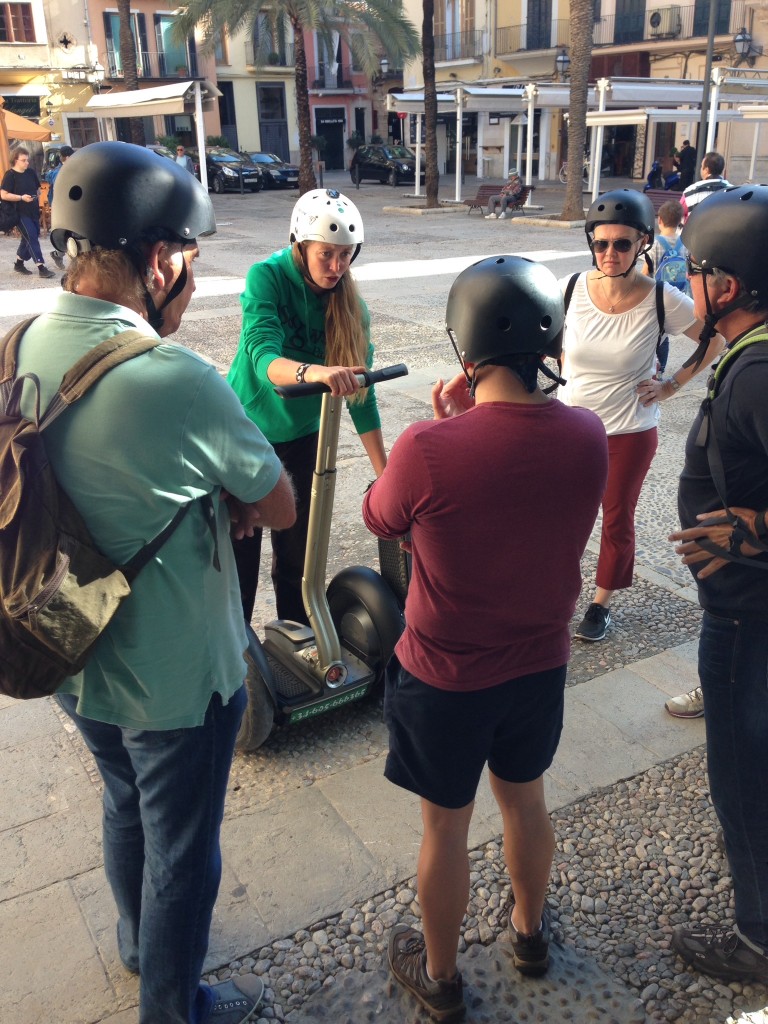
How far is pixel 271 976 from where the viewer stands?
230 centimetres

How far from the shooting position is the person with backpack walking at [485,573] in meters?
1.69

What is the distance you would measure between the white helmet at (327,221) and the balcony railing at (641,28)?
34688 millimetres

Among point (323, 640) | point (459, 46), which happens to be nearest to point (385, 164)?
point (459, 46)

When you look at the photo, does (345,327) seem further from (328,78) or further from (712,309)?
(328,78)

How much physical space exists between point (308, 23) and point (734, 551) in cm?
2773

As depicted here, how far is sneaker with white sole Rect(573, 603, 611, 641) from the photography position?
3932mm

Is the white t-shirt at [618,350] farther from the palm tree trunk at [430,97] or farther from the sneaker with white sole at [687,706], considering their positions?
the palm tree trunk at [430,97]

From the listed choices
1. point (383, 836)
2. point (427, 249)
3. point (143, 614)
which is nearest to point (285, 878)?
point (383, 836)

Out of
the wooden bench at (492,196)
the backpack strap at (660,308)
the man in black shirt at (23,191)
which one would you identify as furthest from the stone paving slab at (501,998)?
the wooden bench at (492,196)

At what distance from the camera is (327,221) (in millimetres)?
2910

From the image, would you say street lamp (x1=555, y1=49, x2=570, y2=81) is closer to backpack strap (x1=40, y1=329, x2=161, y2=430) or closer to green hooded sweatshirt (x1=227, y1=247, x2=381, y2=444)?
green hooded sweatshirt (x1=227, y1=247, x2=381, y2=444)

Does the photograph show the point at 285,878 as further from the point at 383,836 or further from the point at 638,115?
the point at 638,115

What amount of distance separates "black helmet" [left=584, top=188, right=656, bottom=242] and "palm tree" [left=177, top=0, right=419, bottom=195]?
72.6 ft

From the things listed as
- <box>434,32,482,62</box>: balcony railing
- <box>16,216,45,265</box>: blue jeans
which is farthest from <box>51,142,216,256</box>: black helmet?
<box>434,32,482,62</box>: balcony railing
